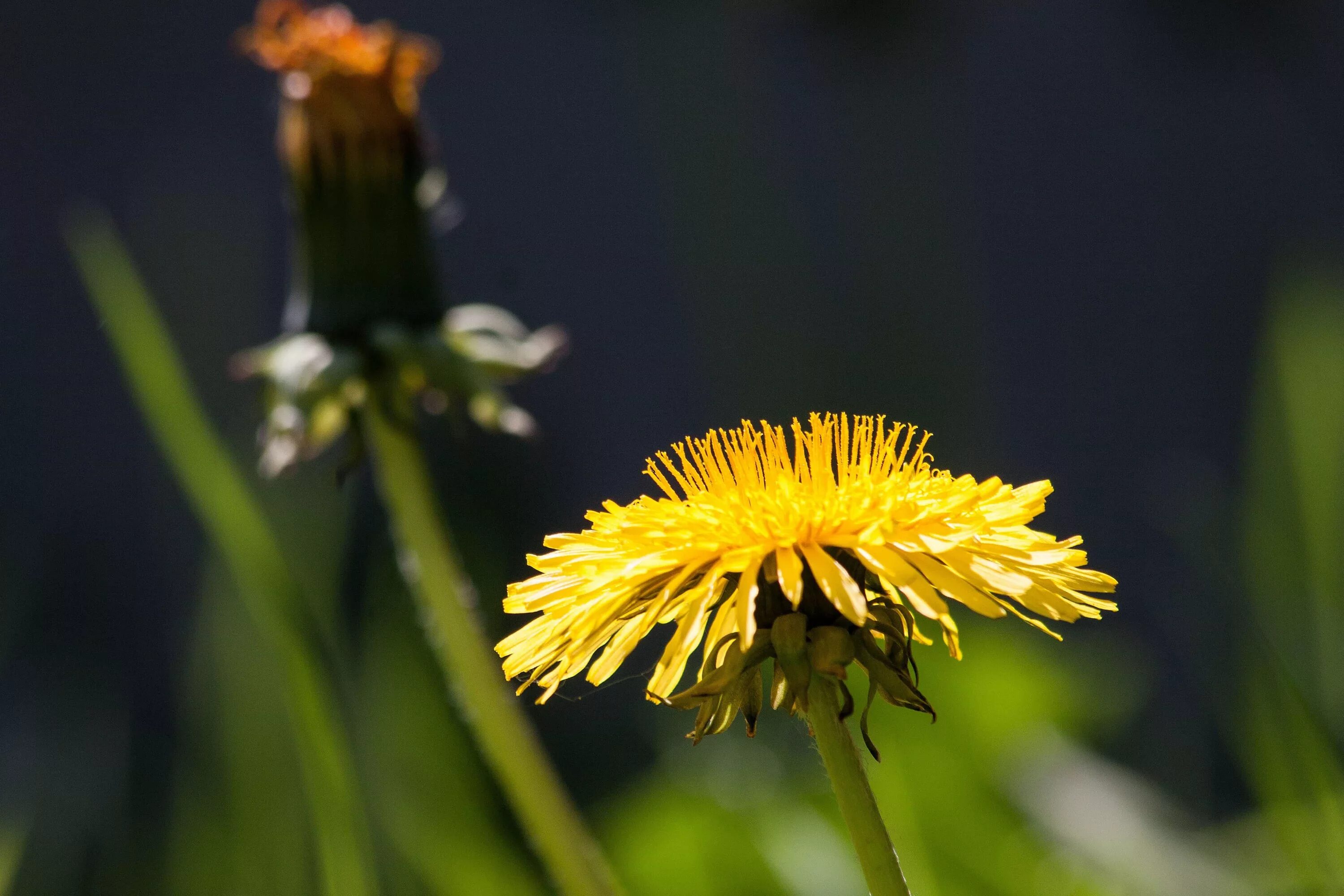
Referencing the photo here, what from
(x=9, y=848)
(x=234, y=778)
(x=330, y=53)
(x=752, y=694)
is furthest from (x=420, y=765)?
(x=752, y=694)

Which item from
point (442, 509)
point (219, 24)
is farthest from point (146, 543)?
point (219, 24)

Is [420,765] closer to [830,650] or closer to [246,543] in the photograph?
[246,543]

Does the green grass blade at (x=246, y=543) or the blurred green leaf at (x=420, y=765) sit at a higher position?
the green grass blade at (x=246, y=543)

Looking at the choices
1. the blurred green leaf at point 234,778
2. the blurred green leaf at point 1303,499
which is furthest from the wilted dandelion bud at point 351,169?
the blurred green leaf at point 1303,499

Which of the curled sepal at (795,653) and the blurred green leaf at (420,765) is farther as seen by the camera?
the blurred green leaf at (420,765)

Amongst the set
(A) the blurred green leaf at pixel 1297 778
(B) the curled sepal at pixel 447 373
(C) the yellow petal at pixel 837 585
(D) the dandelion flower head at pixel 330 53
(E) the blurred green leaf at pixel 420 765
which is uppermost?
(D) the dandelion flower head at pixel 330 53

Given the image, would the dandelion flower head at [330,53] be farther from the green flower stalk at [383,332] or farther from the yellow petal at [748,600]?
the yellow petal at [748,600]
